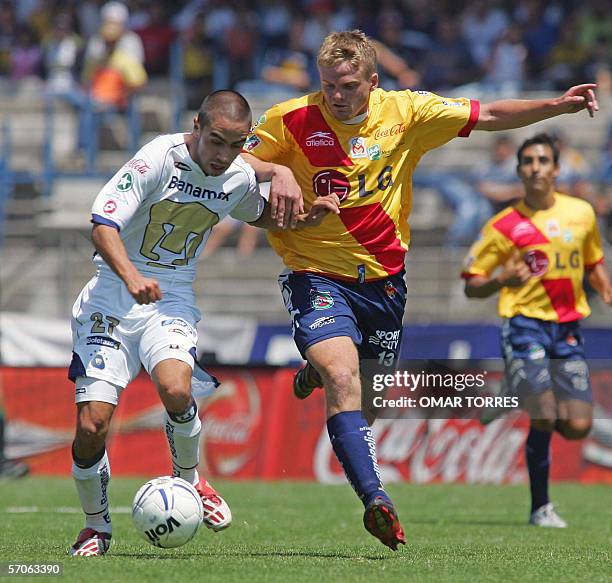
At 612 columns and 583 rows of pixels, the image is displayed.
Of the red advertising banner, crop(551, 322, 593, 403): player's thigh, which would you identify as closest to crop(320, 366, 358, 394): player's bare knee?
crop(551, 322, 593, 403): player's thigh

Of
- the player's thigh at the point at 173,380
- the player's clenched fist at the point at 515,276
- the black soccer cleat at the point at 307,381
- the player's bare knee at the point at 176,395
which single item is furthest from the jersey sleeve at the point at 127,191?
the player's clenched fist at the point at 515,276

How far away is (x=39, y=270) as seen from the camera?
1833cm

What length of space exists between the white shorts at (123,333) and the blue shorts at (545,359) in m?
3.56

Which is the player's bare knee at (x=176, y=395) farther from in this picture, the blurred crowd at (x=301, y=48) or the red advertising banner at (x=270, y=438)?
the blurred crowd at (x=301, y=48)

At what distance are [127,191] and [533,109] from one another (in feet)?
8.16

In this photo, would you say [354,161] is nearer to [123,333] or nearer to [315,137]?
[315,137]

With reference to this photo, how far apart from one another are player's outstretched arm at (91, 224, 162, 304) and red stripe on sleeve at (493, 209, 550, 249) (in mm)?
4425

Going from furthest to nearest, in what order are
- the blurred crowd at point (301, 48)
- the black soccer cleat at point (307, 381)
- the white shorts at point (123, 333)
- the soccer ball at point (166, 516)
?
the blurred crowd at point (301, 48) < the black soccer cleat at point (307, 381) < the white shorts at point (123, 333) < the soccer ball at point (166, 516)

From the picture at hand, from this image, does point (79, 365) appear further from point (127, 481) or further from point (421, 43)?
point (421, 43)

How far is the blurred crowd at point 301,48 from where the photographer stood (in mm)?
20188

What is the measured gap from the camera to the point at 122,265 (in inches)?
261

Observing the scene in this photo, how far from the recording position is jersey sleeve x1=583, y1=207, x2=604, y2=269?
414 inches

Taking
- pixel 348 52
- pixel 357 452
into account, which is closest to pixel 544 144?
pixel 348 52

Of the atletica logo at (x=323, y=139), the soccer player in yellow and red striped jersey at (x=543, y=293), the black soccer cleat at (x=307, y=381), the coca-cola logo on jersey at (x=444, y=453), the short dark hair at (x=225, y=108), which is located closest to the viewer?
the short dark hair at (x=225, y=108)
